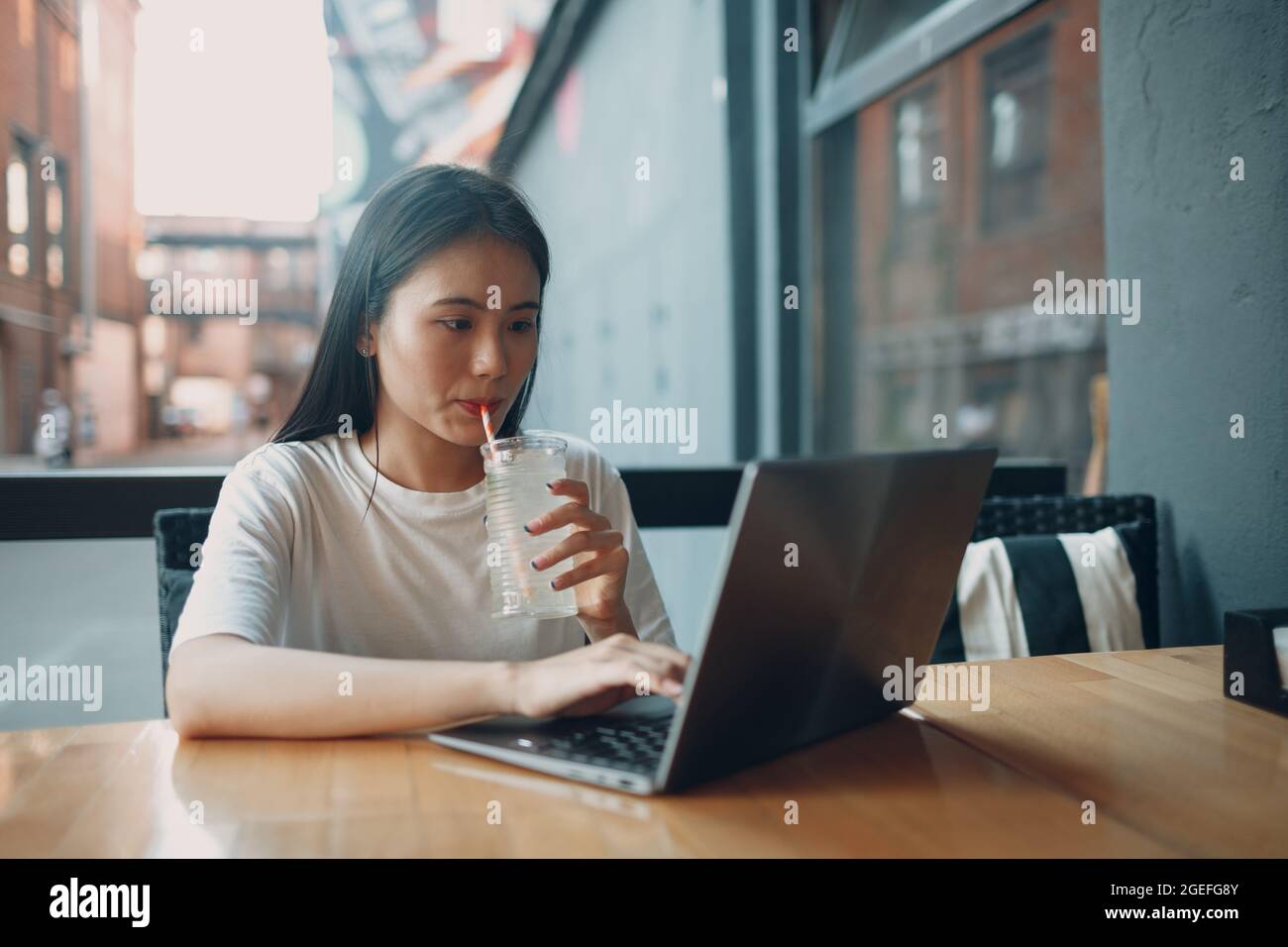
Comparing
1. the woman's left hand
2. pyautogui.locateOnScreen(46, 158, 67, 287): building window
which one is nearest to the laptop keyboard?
the woman's left hand

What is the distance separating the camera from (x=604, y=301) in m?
6.18

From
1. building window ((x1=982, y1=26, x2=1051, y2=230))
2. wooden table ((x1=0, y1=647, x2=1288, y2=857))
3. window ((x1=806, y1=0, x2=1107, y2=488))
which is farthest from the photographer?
building window ((x1=982, y1=26, x2=1051, y2=230))

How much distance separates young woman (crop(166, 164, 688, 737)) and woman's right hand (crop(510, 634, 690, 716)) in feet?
0.58

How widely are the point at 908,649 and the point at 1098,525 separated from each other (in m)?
1.11

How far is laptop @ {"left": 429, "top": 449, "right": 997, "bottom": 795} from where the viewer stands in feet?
2.45

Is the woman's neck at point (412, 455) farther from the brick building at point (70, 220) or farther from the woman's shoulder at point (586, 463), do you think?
the brick building at point (70, 220)

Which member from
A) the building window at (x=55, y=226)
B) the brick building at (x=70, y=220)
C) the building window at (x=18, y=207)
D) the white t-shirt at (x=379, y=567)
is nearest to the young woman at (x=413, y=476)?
the white t-shirt at (x=379, y=567)

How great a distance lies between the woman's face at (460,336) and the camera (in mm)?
1278

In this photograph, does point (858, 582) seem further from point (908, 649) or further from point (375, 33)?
point (375, 33)

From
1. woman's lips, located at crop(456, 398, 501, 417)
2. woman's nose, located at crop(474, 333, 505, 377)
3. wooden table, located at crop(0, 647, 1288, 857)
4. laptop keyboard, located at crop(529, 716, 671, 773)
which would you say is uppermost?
woman's nose, located at crop(474, 333, 505, 377)

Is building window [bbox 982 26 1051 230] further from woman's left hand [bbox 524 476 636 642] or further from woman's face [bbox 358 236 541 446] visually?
woman's left hand [bbox 524 476 636 642]

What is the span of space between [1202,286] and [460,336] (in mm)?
1379
